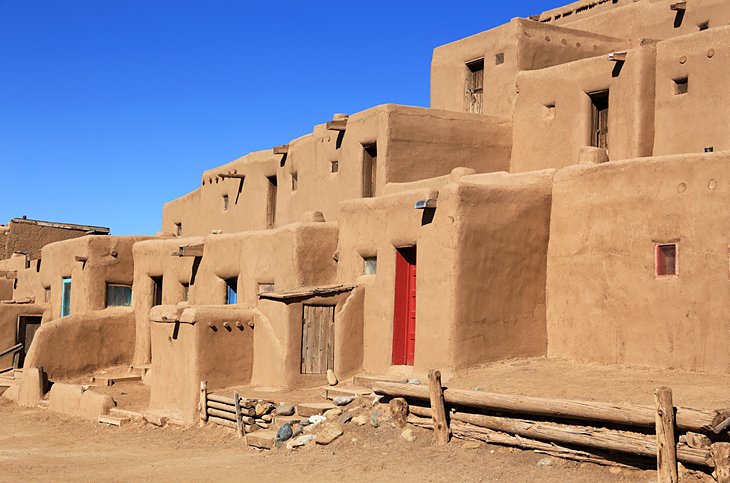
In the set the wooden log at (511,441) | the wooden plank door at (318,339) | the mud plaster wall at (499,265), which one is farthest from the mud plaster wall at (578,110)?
the wooden log at (511,441)

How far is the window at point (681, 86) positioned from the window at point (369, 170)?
6.35 meters

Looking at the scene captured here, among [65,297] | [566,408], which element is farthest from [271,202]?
[566,408]

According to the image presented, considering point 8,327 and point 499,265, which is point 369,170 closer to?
point 499,265

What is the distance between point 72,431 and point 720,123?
12.7 metres

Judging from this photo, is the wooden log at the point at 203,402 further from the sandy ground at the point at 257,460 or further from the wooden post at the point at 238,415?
the wooden post at the point at 238,415

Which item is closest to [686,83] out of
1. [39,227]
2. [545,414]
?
[545,414]

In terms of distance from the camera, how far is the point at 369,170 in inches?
814

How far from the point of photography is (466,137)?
20.3 m

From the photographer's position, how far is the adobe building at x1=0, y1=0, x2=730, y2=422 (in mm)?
13844

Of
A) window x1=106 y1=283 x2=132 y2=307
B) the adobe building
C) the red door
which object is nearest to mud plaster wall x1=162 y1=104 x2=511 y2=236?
the adobe building

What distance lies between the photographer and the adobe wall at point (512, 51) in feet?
68.2

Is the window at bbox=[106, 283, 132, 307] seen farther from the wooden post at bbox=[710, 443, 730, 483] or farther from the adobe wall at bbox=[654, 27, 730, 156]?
the wooden post at bbox=[710, 443, 730, 483]

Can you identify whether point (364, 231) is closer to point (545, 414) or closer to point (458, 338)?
point (458, 338)

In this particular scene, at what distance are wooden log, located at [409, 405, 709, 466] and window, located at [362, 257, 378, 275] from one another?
486 centimetres
